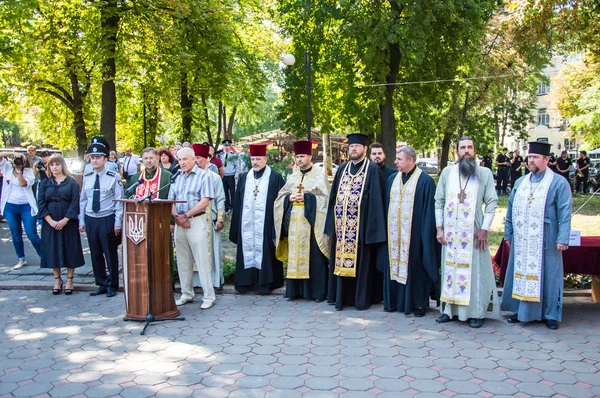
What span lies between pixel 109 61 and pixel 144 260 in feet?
35.7

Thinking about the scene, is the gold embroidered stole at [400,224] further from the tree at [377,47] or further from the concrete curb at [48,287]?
the tree at [377,47]

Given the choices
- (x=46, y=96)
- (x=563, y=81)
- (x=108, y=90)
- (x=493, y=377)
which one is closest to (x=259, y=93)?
(x=108, y=90)

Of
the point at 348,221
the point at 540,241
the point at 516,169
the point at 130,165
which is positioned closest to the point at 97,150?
the point at 348,221

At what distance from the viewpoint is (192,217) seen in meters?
7.11

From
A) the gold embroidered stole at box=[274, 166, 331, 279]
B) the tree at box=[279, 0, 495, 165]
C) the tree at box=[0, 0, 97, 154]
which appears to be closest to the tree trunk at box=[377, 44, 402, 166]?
the tree at box=[279, 0, 495, 165]

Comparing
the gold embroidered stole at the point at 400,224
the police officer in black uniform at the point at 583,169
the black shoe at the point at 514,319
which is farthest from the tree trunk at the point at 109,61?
the police officer in black uniform at the point at 583,169

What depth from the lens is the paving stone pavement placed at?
4555 millimetres

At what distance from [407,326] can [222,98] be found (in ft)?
45.3

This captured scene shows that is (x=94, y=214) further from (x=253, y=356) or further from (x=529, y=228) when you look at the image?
(x=529, y=228)

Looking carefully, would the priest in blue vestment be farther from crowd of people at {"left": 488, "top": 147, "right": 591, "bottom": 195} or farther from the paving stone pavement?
crowd of people at {"left": 488, "top": 147, "right": 591, "bottom": 195}

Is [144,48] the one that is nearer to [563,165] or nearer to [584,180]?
[563,165]

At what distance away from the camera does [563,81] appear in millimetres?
38531

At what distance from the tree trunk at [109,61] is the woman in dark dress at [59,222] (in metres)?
7.72

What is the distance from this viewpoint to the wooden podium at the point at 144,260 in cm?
635
